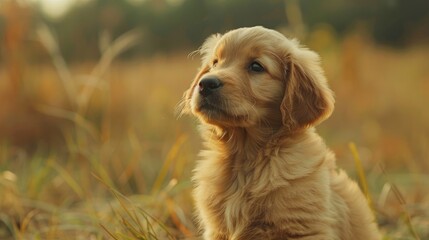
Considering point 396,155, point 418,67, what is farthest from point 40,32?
point 418,67

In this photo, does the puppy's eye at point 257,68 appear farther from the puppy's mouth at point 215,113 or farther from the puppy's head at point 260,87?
the puppy's mouth at point 215,113

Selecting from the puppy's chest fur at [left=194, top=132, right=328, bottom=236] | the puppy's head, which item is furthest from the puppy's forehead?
the puppy's chest fur at [left=194, top=132, right=328, bottom=236]

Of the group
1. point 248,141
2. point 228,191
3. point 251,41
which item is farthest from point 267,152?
point 251,41

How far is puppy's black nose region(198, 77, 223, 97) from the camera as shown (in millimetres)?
3492

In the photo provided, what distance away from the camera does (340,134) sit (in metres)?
9.66

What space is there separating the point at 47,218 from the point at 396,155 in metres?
4.73

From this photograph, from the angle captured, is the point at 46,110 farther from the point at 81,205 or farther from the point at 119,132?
the point at 81,205

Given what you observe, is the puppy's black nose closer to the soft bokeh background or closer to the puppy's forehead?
the puppy's forehead

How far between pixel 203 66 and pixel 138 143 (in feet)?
9.07

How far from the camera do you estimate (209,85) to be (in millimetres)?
3500

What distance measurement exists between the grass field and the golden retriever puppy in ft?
1.94

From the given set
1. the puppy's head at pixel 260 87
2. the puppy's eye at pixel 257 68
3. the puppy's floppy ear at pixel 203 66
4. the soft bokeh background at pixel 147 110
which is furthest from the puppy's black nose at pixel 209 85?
the soft bokeh background at pixel 147 110

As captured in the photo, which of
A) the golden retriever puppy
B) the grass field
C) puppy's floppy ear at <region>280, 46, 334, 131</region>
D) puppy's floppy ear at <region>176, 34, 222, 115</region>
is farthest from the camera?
the grass field

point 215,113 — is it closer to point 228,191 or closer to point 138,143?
point 228,191
